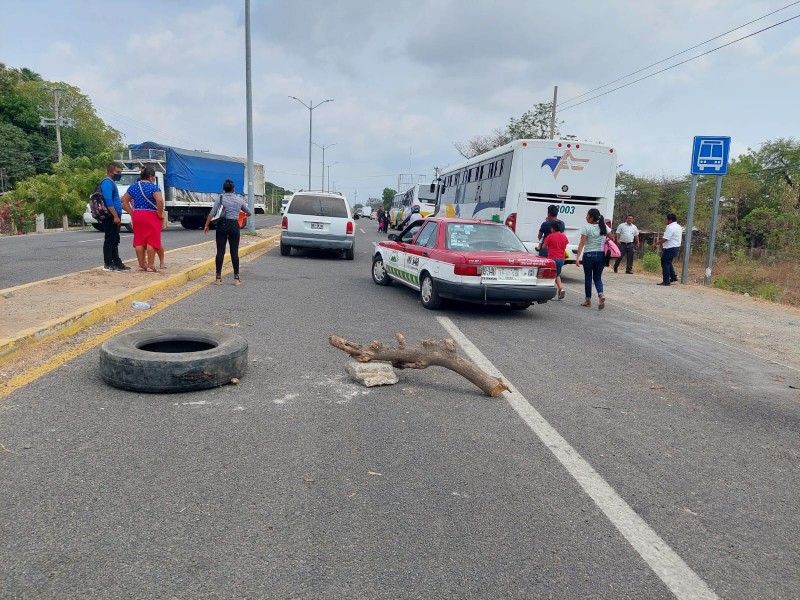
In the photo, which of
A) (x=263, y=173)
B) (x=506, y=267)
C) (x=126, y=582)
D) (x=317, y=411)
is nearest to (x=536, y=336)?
(x=506, y=267)

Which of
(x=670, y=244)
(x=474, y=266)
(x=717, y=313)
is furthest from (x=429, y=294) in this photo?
(x=670, y=244)

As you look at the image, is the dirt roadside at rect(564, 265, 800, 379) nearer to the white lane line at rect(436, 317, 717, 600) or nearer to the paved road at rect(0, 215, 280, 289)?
the white lane line at rect(436, 317, 717, 600)

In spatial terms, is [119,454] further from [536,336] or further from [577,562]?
[536,336]

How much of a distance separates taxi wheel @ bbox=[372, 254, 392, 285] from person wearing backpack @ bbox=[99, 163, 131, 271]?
181 inches

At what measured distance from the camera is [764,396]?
19.5 ft

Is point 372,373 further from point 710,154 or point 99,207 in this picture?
point 710,154

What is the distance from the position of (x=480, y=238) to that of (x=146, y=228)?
572 centimetres

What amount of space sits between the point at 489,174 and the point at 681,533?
587 inches

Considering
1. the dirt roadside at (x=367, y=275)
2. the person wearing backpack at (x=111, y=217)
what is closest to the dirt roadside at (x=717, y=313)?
the dirt roadside at (x=367, y=275)

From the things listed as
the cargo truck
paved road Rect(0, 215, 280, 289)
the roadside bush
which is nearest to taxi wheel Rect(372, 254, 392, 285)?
paved road Rect(0, 215, 280, 289)

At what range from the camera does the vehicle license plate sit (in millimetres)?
8875

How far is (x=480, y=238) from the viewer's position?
970 centimetres

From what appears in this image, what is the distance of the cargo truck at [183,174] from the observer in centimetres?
2603

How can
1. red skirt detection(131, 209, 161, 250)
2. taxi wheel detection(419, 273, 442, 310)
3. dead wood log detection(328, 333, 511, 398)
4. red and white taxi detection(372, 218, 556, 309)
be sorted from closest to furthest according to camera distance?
dead wood log detection(328, 333, 511, 398) < red and white taxi detection(372, 218, 556, 309) < taxi wheel detection(419, 273, 442, 310) < red skirt detection(131, 209, 161, 250)
